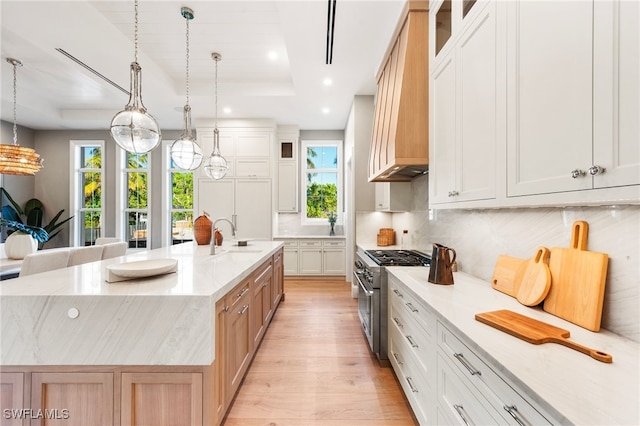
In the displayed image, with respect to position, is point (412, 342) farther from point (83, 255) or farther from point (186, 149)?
point (83, 255)

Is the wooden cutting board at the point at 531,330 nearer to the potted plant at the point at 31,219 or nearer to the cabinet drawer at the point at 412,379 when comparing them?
the cabinet drawer at the point at 412,379

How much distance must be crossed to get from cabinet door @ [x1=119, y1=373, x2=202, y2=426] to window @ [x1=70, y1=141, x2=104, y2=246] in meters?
5.94

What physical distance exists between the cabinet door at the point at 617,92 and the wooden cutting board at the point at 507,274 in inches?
30.5


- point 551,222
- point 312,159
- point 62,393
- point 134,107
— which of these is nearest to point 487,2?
point 551,222

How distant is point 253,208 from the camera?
207 inches

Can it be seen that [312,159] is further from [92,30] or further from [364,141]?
[92,30]

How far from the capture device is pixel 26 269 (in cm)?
247

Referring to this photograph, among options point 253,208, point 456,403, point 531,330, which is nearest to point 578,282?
point 531,330

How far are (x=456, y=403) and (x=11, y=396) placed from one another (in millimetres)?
2135

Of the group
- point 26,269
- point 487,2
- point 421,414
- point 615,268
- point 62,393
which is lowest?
point 421,414

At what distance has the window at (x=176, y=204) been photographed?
19.4ft

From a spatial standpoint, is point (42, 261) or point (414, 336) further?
point (42, 261)

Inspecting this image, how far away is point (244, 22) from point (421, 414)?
3.81m

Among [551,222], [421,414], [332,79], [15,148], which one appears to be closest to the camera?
[551,222]
